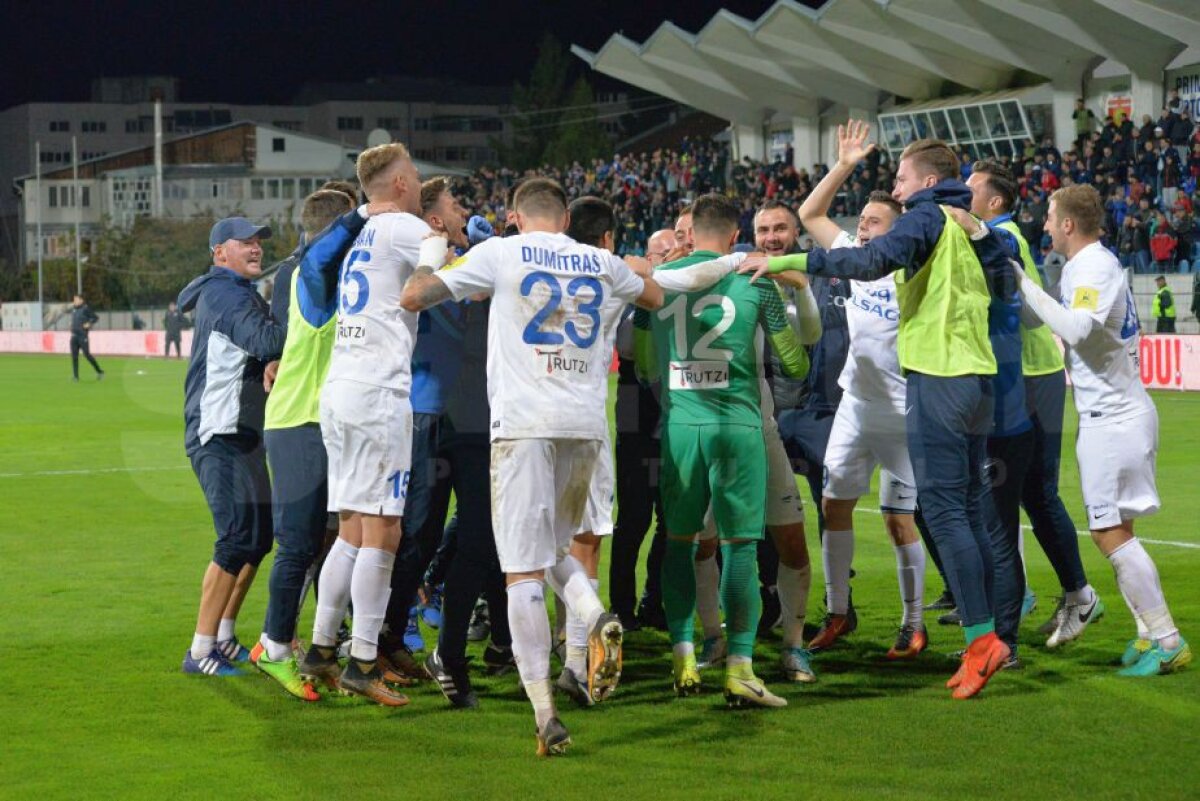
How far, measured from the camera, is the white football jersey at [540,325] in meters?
6.29

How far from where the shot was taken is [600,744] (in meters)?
6.32

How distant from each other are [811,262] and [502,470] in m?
1.61

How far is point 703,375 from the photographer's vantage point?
Answer: 279 inches

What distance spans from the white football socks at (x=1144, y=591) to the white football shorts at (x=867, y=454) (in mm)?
1149

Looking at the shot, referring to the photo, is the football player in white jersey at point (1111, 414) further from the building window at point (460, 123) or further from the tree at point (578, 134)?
the building window at point (460, 123)

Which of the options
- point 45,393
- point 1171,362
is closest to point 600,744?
point 1171,362

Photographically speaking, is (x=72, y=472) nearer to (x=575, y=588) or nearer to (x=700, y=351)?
(x=700, y=351)

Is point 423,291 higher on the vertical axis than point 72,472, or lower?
higher

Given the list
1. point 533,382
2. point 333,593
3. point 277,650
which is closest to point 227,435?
point 277,650

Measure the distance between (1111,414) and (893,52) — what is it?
41.2 meters

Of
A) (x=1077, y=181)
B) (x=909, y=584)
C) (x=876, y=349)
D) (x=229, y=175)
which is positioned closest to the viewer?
(x=909, y=584)

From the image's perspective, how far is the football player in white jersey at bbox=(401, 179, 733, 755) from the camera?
20.6ft

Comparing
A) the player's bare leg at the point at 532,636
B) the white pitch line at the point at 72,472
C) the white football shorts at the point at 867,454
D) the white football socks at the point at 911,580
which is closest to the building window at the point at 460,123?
the white pitch line at the point at 72,472

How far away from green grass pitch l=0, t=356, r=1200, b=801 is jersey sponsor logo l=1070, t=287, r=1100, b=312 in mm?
1702
